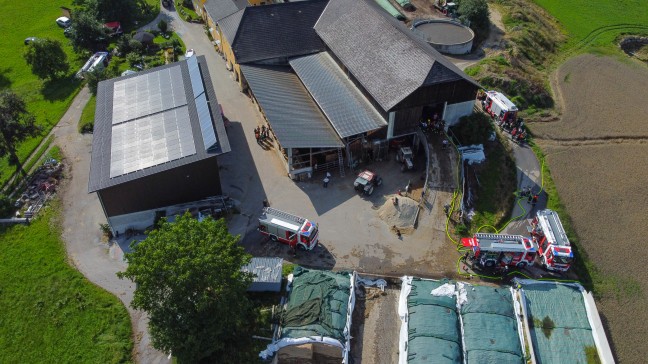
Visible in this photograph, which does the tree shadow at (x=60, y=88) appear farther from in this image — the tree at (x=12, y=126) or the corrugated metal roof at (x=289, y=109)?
the corrugated metal roof at (x=289, y=109)

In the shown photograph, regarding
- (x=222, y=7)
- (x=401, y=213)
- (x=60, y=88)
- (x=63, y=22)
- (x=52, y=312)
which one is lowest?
(x=60, y=88)

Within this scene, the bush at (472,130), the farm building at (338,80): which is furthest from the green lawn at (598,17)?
the farm building at (338,80)

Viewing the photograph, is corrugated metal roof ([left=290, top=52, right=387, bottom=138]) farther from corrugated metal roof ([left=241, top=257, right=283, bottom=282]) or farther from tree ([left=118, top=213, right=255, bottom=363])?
tree ([left=118, top=213, right=255, bottom=363])

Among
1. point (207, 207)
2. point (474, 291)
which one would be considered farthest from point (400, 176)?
point (207, 207)

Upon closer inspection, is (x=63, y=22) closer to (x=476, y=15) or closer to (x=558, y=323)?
(x=476, y=15)

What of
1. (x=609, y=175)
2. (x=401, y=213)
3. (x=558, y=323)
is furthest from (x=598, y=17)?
(x=558, y=323)

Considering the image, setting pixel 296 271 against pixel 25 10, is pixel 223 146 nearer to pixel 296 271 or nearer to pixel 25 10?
pixel 296 271

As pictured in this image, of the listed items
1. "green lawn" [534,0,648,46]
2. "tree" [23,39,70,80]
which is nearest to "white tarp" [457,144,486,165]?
"green lawn" [534,0,648,46]
